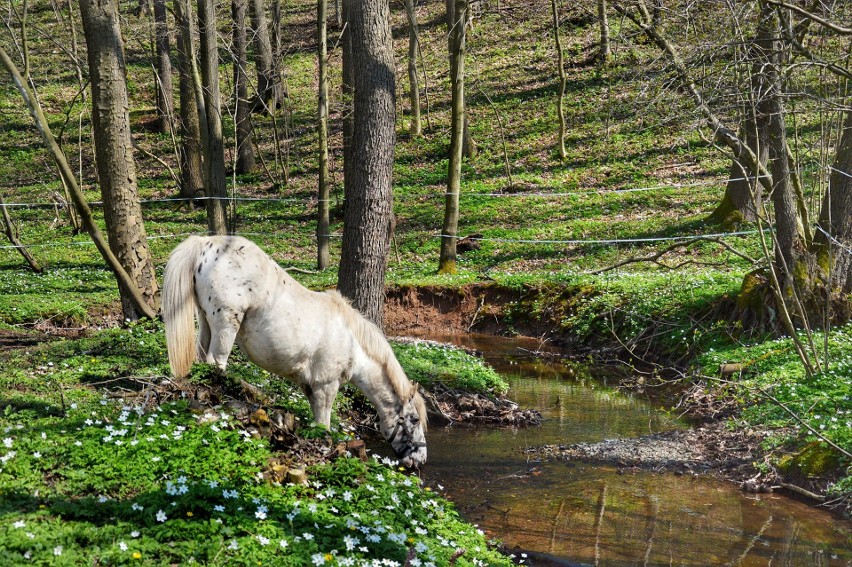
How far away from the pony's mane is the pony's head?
0.08 m

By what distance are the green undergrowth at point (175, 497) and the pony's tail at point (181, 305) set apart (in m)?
0.21

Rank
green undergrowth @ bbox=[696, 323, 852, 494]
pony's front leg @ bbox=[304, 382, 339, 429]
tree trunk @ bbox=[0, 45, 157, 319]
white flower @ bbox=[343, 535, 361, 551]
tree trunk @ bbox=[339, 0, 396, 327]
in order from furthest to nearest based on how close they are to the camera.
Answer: tree trunk @ bbox=[339, 0, 396, 327], green undergrowth @ bbox=[696, 323, 852, 494], pony's front leg @ bbox=[304, 382, 339, 429], tree trunk @ bbox=[0, 45, 157, 319], white flower @ bbox=[343, 535, 361, 551]

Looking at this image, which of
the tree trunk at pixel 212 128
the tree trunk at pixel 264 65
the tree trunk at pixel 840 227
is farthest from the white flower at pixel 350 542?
the tree trunk at pixel 264 65

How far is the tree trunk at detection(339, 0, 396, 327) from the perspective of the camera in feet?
33.1

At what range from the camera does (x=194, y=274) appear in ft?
23.7

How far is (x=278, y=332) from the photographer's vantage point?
756 centimetres

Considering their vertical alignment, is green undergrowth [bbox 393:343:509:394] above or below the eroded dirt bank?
above

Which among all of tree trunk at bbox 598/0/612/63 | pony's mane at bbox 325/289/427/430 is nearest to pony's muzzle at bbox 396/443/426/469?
pony's mane at bbox 325/289/427/430

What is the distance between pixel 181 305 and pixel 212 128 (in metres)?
11.4

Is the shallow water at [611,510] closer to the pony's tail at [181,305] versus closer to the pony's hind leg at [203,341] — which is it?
the pony's hind leg at [203,341]

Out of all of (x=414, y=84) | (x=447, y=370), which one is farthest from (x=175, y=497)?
(x=414, y=84)

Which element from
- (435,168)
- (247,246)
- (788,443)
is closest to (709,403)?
(788,443)

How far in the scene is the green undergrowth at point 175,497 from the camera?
15.0 feet

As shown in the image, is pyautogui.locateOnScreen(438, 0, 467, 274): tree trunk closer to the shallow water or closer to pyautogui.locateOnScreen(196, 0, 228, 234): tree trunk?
pyautogui.locateOnScreen(196, 0, 228, 234): tree trunk
